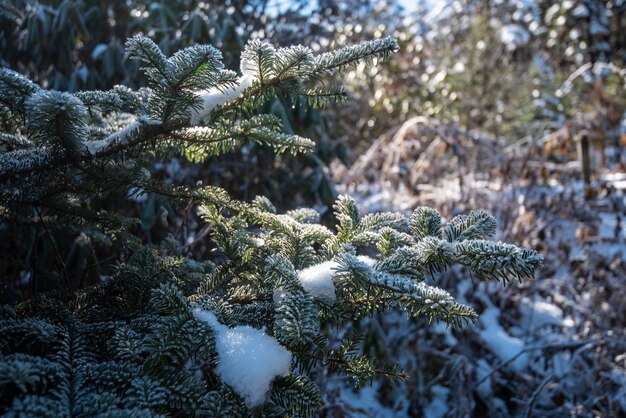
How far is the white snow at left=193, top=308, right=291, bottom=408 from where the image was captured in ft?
2.15

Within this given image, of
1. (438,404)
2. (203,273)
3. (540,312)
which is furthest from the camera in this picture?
(540,312)

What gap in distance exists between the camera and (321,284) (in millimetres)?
746

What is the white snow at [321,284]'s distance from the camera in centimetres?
74

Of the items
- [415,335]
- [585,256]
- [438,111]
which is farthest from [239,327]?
[438,111]

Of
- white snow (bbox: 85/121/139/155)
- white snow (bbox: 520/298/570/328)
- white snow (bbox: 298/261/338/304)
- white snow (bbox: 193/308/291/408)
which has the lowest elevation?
white snow (bbox: 193/308/291/408)

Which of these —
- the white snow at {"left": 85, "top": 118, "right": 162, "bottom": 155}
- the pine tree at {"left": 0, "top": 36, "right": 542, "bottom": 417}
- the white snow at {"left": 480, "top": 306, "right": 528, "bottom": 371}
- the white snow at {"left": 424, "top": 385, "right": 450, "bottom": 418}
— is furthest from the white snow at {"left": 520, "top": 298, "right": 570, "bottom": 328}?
the white snow at {"left": 85, "top": 118, "right": 162, "bottom": 155}

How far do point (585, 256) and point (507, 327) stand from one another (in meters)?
0.79

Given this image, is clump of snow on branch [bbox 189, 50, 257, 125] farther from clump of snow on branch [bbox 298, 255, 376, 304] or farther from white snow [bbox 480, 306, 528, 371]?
white snow [bbox 480, 306, 528, 371]

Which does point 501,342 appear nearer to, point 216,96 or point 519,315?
point 519,315

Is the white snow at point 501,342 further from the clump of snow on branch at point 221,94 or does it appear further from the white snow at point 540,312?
the clump of snow on branch at point 221,94

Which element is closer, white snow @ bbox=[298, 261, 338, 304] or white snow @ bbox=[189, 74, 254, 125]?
white snow @ bbox=[298, 261, 338, 304]

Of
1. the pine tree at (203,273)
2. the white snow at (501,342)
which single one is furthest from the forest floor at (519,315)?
the pine tree at (203,273)

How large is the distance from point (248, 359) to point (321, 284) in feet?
0.52

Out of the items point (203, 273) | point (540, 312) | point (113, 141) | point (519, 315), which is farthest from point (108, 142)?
point (540, 312)
